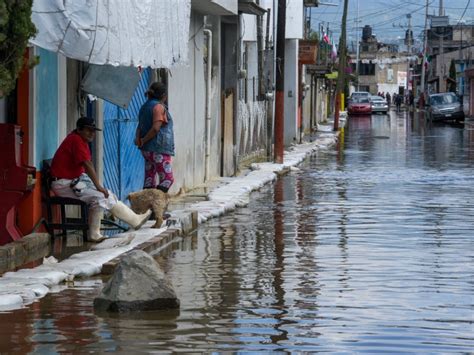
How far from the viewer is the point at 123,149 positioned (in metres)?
17.0

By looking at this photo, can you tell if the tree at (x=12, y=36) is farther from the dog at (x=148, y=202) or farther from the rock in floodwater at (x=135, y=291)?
the dog at (x=148, y=202)

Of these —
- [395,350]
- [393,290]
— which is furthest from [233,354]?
[393,290]

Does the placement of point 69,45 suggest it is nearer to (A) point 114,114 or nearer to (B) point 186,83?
(A) point 114,114

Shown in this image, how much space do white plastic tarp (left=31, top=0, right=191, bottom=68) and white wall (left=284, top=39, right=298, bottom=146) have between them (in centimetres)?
2596

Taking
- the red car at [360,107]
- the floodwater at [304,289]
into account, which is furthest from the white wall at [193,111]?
the red car at [360,107]

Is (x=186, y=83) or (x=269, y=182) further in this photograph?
(x=269, y=182)

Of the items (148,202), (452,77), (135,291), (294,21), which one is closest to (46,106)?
(148,202)

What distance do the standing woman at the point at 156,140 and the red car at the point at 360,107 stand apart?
71409 mm

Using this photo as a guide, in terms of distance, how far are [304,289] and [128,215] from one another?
3892 mm

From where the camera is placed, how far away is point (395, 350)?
8.02 metres

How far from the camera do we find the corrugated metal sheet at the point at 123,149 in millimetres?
16062

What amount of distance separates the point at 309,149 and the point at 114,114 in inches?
820

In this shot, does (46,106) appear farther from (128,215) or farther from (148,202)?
(148,202)

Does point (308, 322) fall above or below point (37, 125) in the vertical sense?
below
